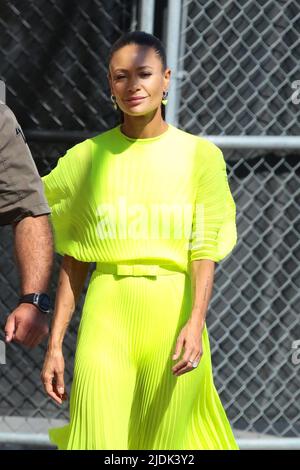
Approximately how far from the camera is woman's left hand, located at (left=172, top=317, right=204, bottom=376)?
369cm

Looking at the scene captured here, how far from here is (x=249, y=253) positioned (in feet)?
18.0

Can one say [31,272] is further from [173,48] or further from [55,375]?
[173,48]

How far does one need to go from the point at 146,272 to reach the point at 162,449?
599mm

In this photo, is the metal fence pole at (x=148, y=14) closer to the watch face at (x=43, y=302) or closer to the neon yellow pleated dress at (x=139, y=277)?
the neon yellow pleated dress at (x=139, y=277)

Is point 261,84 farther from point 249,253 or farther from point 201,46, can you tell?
point 249,253

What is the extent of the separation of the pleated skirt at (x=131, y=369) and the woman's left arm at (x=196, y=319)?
62 millimetres

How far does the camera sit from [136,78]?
152 inches

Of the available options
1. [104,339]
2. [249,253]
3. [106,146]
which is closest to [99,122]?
[249,253]

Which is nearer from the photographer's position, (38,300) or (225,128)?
(38,300)

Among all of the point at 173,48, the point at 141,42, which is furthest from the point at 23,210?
the point at 173,48

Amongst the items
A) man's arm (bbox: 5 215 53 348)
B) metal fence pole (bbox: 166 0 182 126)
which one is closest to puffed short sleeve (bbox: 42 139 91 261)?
man's arm (bbox: 5 215 53 348)

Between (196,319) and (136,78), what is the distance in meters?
0.83

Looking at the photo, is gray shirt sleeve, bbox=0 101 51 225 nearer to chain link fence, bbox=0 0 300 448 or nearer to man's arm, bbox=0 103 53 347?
man's arm, bbox=0 103 53 347
